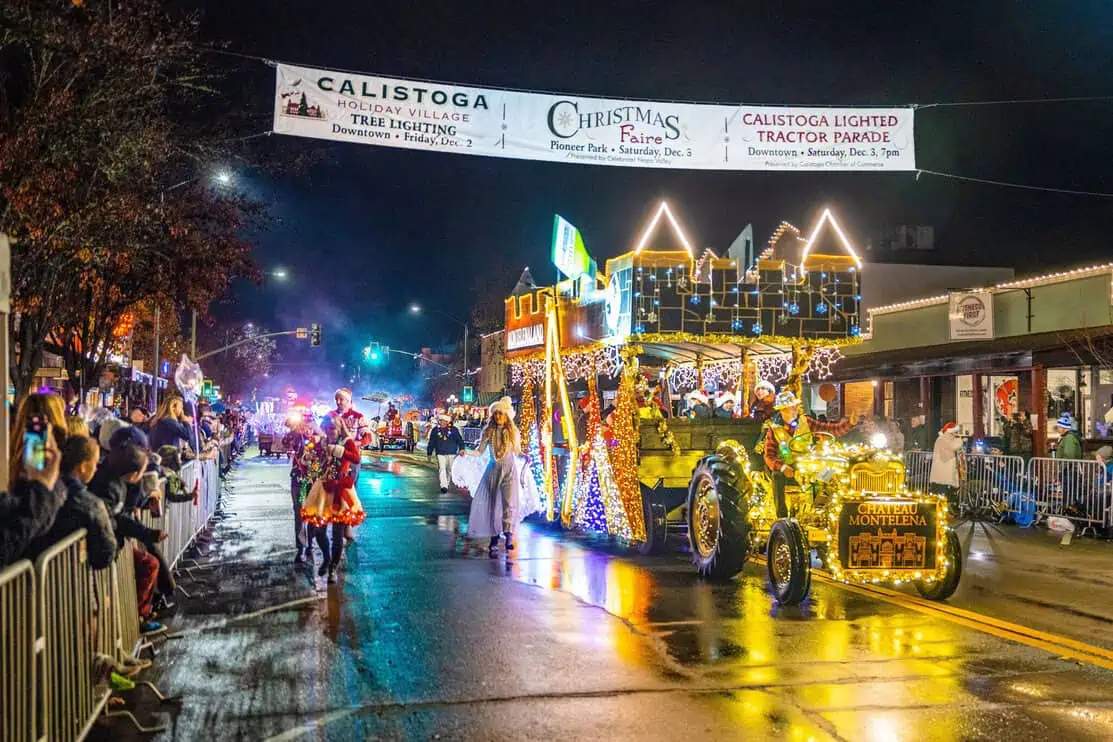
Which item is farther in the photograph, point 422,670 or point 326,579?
point 326,579

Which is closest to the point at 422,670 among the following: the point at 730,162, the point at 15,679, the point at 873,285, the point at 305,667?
the point at 305,667

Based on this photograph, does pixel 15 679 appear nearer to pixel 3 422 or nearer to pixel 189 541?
pixel 3 422

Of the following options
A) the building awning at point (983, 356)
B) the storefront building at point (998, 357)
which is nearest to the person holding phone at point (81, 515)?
the storefront building at point (998, 357)

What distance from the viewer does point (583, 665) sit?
21.7 ft

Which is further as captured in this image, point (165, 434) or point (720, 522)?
point (165, 434)

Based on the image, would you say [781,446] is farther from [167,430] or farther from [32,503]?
[167,430]

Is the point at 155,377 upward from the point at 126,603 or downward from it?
upward

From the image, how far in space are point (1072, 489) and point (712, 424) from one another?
6383mm

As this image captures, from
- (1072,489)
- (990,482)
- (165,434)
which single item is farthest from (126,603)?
(990,482)

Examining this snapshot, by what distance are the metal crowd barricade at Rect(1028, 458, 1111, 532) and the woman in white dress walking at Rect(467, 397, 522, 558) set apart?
863 cm

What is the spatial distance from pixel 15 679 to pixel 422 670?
9.18ft

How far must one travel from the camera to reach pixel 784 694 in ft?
19.4

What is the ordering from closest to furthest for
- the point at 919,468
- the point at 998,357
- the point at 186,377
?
the point at 186,377, the point at 919,468, the point at 998,357

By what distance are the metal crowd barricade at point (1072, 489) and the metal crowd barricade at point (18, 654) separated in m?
14.0
